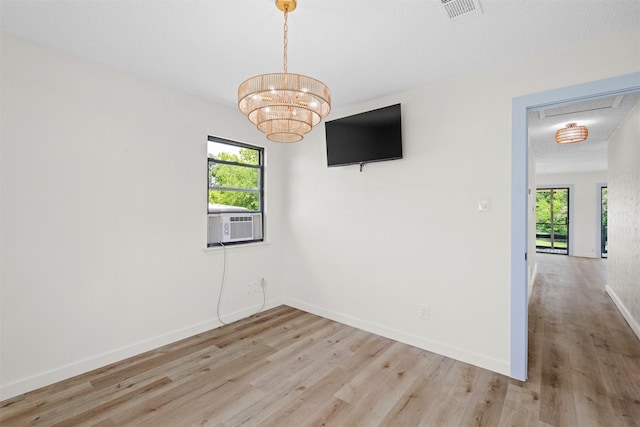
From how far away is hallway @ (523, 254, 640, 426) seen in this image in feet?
6.34

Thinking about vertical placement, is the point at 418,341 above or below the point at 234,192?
below

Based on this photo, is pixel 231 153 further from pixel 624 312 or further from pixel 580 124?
pixel 624 312

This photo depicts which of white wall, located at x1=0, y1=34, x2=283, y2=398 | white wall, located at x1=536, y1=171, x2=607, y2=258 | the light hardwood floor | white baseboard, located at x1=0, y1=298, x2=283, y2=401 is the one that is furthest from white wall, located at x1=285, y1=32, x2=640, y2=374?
white wall, located at x1=536, y1=171, x2=607, y2=258

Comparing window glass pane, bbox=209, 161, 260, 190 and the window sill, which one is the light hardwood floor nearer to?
the window sill

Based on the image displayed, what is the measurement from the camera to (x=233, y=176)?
3.61 meters

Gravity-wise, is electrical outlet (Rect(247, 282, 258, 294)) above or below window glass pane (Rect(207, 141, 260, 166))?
below

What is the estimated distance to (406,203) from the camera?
2.97 metres

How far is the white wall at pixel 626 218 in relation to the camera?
3197 millimetres

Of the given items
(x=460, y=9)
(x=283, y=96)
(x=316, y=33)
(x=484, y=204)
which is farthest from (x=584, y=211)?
(x=283, y=96)

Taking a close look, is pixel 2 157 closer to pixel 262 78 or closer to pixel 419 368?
pixel 262 78

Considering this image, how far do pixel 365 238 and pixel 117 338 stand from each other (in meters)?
2.52

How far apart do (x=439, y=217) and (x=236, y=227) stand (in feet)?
7.34

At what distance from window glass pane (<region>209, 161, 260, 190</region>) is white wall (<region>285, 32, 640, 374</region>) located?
773 millimetres

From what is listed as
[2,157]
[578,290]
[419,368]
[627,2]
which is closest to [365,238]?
[419,368]
